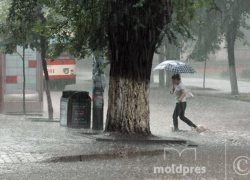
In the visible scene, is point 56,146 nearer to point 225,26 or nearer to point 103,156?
point 103,156

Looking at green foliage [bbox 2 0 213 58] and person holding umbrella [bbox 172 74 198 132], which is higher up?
green foliage [bbox 2 0 213 58]

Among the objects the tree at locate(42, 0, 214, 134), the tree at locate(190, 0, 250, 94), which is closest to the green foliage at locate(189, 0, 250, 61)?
the tree at locate(190, 0, 250, 94)

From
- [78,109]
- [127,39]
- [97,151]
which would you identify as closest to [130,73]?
[127,39]

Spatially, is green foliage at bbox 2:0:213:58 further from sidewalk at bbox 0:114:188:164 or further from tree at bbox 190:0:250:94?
tree at bbox 190:0:250:94

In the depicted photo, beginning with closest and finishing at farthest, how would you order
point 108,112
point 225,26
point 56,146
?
point 56,146
point 108,112
point 225,26

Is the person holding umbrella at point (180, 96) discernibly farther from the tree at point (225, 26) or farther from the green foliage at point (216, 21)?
the tree at point (225, 26)

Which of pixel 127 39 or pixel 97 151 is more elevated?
pixel 127 39

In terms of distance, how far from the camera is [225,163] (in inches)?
484

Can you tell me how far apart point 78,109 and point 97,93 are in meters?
0.82

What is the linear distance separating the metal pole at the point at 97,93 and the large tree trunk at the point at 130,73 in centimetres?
158

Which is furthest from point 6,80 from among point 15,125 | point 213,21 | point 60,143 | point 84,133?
point 213,21

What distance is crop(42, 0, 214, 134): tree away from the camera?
15.8 meters

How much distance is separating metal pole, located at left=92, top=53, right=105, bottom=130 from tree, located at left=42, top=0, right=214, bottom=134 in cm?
152

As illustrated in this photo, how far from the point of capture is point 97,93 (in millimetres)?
18078
